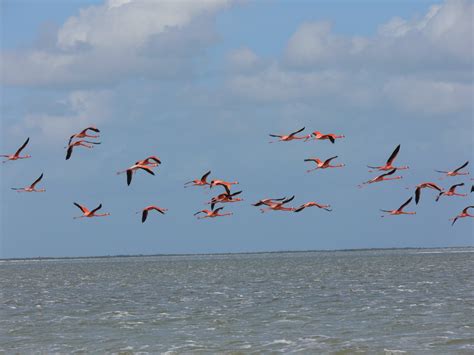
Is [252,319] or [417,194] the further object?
[252,319]

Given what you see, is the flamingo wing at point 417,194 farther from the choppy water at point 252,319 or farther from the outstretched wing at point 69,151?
the outstretched wing at point 69,151

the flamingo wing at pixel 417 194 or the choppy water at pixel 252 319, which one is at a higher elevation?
the flamingo wing at pixel 417 194

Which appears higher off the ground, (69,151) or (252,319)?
(69,151)

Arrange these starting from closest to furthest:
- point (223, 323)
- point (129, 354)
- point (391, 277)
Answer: point (129, 354) < point (223, 323) < point (391, 277)

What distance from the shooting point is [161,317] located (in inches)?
1586

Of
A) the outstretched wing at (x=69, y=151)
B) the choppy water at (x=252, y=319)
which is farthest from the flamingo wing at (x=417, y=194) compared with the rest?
the outstretched wing at (x=69, y=151)

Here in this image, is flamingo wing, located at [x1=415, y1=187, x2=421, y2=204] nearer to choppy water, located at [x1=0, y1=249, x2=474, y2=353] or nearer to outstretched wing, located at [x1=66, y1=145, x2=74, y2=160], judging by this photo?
choppy water, located at [x1=0, y1=249, x2=474, y2=353]

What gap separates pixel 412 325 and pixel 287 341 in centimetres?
557

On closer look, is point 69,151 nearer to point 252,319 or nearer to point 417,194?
point 252,319

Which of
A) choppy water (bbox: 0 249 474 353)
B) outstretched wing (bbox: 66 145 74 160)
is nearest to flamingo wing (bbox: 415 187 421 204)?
choppy water (bbox: 0 249 474 353)

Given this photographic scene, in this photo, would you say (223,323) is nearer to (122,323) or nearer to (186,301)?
(122,323)

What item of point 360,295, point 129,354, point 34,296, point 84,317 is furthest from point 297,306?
point 34,296

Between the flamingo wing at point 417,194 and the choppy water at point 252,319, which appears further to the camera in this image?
the flamingo wing at point 417,194

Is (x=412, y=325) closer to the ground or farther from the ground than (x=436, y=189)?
closer to the ground
